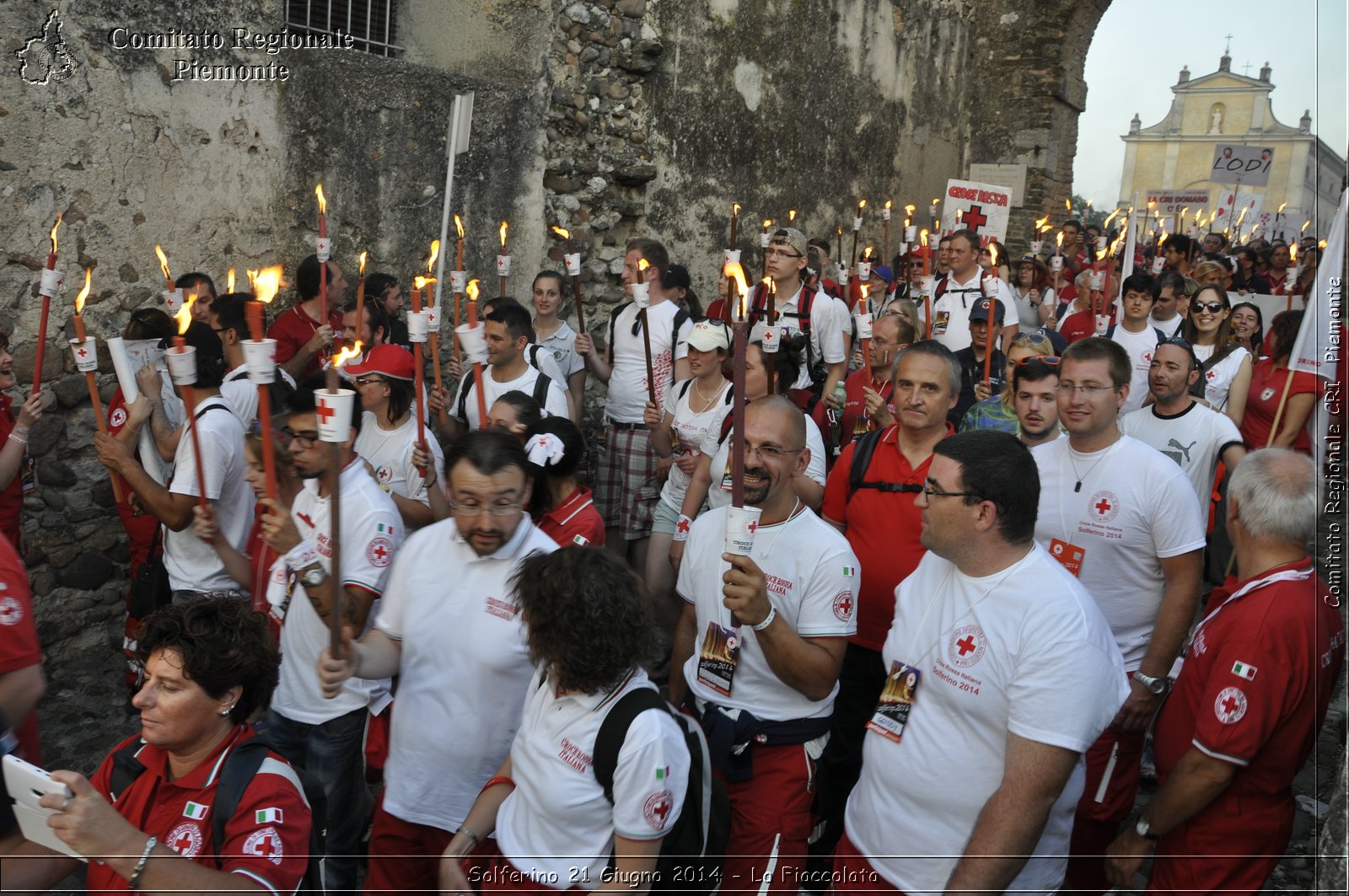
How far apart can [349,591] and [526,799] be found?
1.05 m

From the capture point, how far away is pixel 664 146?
9.63m

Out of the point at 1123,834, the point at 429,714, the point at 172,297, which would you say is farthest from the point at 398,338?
the point at 1123,834

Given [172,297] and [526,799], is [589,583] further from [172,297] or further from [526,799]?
[172,297]

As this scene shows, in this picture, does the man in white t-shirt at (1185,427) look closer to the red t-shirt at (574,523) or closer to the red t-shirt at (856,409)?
the red t-shirt at (856,409)

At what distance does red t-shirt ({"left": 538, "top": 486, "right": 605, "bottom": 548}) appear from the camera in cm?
419

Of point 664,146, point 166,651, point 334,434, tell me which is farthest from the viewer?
point 664,146

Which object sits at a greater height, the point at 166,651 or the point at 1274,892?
the point at 166,651

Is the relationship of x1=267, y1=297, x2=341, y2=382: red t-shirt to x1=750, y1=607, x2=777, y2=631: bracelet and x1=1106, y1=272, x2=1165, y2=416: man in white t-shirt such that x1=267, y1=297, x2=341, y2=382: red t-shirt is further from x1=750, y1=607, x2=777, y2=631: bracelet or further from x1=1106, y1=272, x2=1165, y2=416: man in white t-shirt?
x1=1106, y1=272, x2=1165, y2=416: man in white t-shirt

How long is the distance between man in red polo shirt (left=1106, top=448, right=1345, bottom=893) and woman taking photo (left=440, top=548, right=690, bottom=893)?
1389mm

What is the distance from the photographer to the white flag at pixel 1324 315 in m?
4.55

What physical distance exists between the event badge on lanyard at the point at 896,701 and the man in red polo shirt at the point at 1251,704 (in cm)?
77

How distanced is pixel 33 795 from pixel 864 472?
285cm

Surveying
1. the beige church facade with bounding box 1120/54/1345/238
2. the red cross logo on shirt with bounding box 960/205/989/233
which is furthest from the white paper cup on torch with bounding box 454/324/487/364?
the beige church facade with bounding box 1120/54/1345/238

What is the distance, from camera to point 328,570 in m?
3.50
